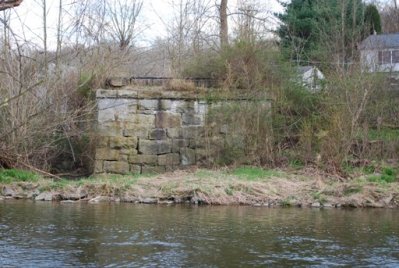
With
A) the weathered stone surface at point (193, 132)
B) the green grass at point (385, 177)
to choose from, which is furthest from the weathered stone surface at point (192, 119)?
the green grass at point (385, 177)

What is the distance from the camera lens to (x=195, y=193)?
12.7 m

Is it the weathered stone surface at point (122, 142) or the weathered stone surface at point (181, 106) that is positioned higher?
the weathered stone surface at point (181, 106)

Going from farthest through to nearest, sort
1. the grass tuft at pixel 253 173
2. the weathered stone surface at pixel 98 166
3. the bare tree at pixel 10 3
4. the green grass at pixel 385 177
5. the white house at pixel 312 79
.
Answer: the white house at pixel 312 79 → the weathered stone surface at pixel 98 166 → the grass tuft at pixel 253 173 → the green grass at pixel 385 177 → the bare tree at pixel 10 3

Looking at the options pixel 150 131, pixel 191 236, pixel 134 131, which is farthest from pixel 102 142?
pixel 191 236

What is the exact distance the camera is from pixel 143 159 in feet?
52.5

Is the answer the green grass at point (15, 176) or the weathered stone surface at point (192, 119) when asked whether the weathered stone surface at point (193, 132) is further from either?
the green grass at point (15, 176)

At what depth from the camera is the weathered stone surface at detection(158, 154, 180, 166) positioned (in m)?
16.1

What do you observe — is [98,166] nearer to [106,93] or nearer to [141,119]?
[141,119]

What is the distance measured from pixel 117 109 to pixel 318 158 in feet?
17.9

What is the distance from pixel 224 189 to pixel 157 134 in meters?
3.81

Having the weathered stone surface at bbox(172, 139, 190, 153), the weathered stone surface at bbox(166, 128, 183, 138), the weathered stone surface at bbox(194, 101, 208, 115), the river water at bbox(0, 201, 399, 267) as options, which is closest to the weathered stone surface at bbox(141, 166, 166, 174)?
the weathered stone surface at bbox(172, 139, 190, 153)

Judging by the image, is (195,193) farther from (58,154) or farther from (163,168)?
(58,154)

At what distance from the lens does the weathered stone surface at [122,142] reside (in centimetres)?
1586

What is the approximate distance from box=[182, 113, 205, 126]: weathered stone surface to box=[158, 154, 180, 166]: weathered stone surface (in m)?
0.96
